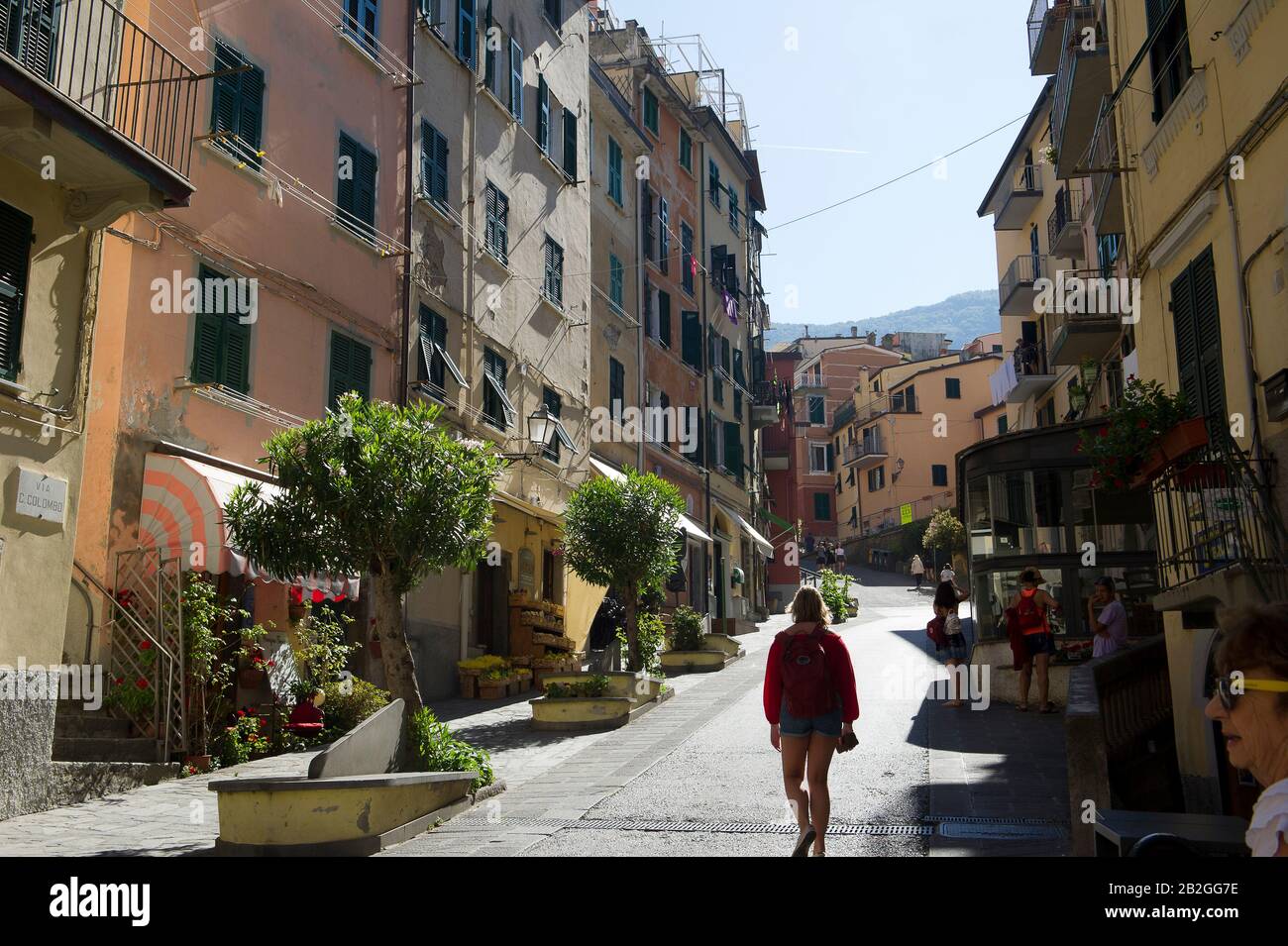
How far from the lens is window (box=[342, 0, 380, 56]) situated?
18.3 meters

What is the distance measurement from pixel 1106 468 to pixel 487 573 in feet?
45.1

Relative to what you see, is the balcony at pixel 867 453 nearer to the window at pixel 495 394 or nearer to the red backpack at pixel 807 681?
the window at pixel 495 394

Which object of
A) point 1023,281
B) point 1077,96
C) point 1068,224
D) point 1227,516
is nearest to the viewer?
point 1227,516

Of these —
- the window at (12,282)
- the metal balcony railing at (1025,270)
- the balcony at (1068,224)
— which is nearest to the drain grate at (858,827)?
the window at (12,282)

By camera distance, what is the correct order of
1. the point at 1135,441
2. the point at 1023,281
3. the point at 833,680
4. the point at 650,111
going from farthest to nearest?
1. the point at 1023,281
2. the point at 650,111
3. the point at 1135,441
4. the point at 833,680

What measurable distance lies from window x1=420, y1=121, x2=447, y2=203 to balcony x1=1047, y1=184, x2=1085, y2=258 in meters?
17.4

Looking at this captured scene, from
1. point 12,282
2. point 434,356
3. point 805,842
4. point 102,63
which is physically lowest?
point 805,842

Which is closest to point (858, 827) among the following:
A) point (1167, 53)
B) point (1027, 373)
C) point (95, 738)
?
point (95, 738)

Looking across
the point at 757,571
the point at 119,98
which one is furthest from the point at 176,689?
the point at 757,571

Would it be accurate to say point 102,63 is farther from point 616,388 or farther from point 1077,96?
point 616,388

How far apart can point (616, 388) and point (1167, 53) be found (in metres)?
19.4

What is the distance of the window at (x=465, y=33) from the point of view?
2192 centimetres

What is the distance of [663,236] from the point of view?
35.2 m

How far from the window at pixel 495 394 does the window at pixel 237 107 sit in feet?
23.0
